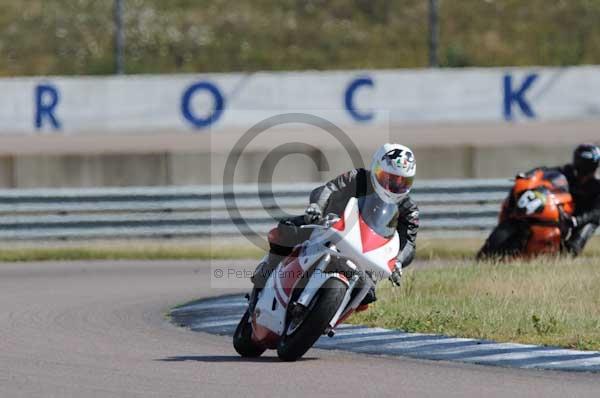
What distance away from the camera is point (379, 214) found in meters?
9.09

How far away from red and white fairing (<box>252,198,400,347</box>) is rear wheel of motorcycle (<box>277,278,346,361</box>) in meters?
0.05

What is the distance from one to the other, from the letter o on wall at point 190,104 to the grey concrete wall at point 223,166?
750cm

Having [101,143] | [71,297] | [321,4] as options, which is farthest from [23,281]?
[321,4]

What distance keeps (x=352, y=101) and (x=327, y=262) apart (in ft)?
59.6

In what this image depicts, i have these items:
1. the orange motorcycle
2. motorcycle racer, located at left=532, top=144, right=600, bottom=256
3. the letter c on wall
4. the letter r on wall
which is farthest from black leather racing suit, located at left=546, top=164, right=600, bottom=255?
the letter r on wall

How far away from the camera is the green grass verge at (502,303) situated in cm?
1016

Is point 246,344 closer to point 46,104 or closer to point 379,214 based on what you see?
point 379,214

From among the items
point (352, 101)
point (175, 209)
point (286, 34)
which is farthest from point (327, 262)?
point (286, 34)

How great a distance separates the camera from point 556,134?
28.5 meters

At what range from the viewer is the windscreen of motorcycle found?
29.7 feet

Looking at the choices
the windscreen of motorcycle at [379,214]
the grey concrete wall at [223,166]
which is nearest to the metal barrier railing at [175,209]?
the grey concrete wall at [223,166]

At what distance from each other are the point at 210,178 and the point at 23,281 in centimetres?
482

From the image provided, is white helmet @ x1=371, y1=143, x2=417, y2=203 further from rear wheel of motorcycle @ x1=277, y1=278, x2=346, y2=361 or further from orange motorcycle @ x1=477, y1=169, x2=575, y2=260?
orange motorcycle @ x1=477, y1=169, x2=575, y2=260

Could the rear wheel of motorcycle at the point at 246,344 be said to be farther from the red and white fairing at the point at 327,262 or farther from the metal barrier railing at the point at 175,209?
the metal barrier railing at the point at 175,209
